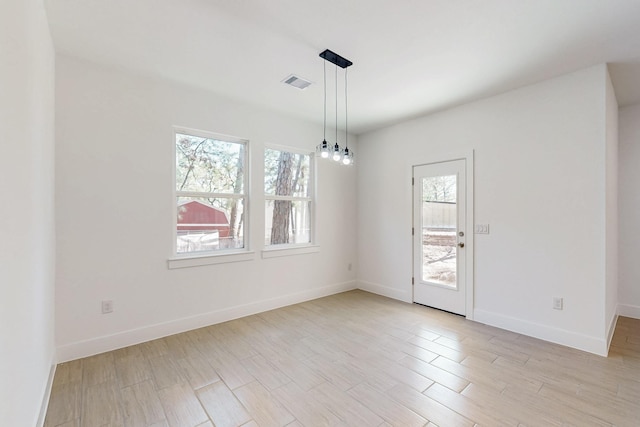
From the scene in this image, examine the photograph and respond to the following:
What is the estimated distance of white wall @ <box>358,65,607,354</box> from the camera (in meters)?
2.79

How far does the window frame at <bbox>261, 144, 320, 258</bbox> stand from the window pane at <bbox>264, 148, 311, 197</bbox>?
52 millimetres

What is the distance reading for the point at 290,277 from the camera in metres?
4.26

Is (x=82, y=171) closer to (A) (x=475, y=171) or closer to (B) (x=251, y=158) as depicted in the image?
(B) (x=251, y=158)

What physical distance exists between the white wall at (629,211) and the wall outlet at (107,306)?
6023mm

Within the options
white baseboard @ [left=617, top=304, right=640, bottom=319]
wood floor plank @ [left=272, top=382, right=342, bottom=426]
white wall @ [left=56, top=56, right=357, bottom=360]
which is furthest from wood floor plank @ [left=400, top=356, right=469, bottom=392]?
white baseboard @ [left=617, top=304, right=640, bottom=319]

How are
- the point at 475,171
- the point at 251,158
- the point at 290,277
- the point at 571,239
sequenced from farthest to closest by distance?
the point at 290,277
the point at 251,158
the point at 475,171
the point at 571,239

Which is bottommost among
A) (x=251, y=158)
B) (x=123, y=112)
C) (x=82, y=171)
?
(x=82, y=171)

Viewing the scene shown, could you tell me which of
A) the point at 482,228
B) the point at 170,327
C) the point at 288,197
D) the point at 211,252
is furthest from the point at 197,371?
the point at 482,228

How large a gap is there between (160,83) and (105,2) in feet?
3.85

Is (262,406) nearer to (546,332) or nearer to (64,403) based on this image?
(64,403)

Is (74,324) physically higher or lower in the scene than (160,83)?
lower

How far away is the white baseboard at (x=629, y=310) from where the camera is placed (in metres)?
3.70

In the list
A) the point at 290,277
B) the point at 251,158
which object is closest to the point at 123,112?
the point at 251,158

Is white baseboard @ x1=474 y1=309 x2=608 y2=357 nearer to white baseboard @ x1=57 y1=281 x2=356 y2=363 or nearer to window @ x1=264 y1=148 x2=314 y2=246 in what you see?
white baseboard @ x1=57 y1=281 x2=356 y2=363
